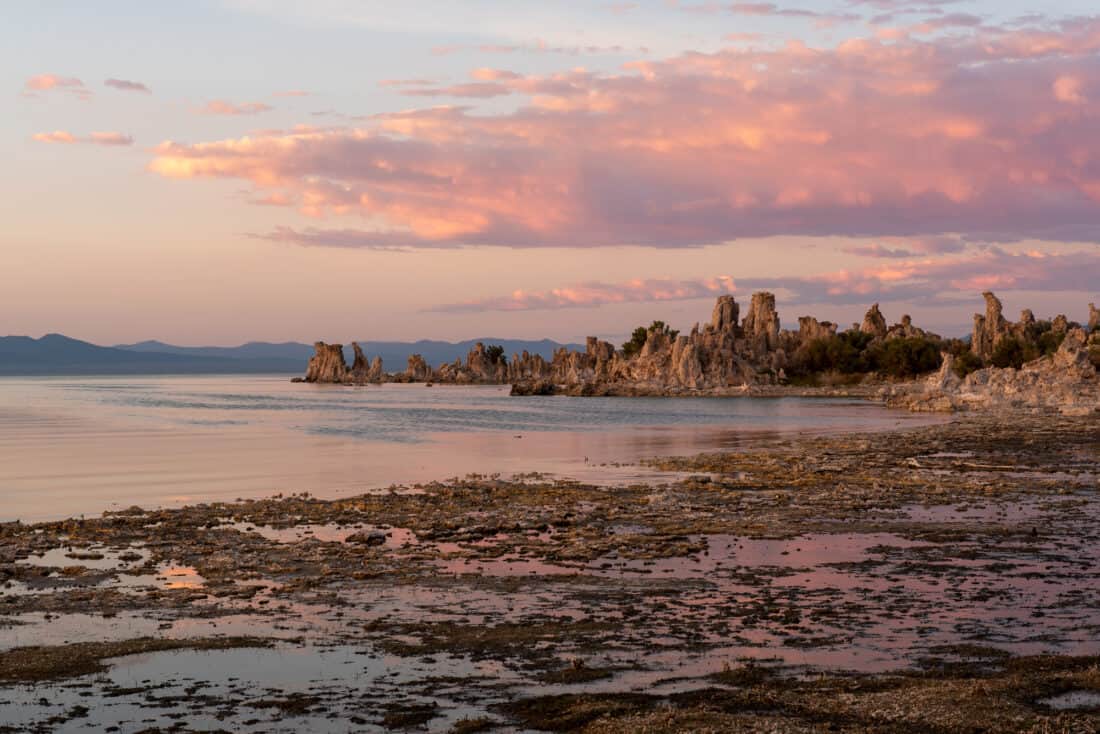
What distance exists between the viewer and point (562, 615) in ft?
66.0

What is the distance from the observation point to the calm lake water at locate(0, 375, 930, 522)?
142 feet

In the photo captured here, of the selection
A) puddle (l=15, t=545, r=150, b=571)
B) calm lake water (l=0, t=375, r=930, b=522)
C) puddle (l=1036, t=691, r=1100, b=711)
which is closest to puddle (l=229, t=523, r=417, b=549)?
puddle (l=15, t=545, r=150, b=571)

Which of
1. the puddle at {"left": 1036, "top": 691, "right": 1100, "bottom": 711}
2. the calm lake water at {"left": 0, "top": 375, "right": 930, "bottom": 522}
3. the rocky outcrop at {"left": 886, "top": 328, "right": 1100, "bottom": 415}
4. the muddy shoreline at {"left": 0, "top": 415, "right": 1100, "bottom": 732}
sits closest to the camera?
the puddle at {"left": 1036, "top": 691, "right": 1100, "bottom": 711}

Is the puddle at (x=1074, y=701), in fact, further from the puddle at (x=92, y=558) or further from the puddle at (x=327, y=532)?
the puddle at (x=92, y=558)

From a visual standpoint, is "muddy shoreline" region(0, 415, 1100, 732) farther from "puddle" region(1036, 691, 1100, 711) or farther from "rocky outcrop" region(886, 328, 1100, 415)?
"rocky outcrop" region(886, 328, 1100, 415)

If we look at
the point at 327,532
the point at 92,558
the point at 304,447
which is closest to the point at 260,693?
the point at 92,558

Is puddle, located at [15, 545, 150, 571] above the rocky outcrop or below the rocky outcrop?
below

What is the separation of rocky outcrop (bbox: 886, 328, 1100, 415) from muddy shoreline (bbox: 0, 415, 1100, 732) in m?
62.6

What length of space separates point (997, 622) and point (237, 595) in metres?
14.9

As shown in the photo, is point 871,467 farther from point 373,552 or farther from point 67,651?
point 67,651

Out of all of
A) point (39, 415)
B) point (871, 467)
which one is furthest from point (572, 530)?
point (39, 415)

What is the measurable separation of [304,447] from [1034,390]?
70.8m

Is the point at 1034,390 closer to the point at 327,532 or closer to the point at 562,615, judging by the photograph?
the point at 327,532

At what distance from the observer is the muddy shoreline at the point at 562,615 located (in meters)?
14.6
